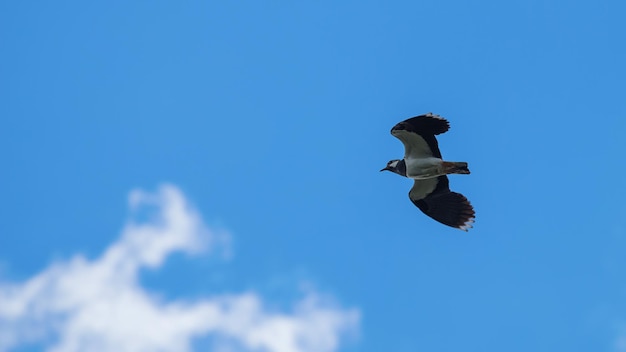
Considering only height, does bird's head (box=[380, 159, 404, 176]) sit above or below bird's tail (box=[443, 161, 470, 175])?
above

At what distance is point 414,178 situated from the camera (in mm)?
26969

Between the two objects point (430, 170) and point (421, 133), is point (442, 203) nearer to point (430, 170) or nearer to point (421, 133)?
point (430, 170)

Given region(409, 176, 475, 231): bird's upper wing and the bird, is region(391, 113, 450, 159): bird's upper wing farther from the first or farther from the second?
region(409, 176, 475, 231): bird's upper wing

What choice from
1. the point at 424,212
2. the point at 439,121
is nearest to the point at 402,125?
the point at 439,121

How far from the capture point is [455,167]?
85.3 feet

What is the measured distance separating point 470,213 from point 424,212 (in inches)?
58.8

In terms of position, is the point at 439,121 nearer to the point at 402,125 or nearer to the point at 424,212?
the point at 402,125

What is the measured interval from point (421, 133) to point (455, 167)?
52.5 inches

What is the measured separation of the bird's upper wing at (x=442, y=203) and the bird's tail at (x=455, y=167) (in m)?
1.27

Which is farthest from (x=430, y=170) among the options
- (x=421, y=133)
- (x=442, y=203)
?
(x=442, y=203)

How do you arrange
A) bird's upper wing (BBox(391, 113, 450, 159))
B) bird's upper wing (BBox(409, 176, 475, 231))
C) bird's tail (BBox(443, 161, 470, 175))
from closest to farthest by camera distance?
bird's upper wing (BBox(391, 113, 450, 159)) < bird's tail (BBox(443, 161, 470, 175)) < bird's upper wing (BBox(409, 176, 475, 231))

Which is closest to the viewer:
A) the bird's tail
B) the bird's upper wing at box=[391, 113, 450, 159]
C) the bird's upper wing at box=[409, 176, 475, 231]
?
the bird's upper wing at box=[391, 113, 450, 159]

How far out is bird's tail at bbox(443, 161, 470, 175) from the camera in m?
25.9

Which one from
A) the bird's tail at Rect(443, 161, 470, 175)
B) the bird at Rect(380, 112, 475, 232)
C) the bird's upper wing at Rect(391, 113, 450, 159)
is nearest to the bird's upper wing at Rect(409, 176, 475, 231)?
the bird at Rect(380, 112, 475, 232)
